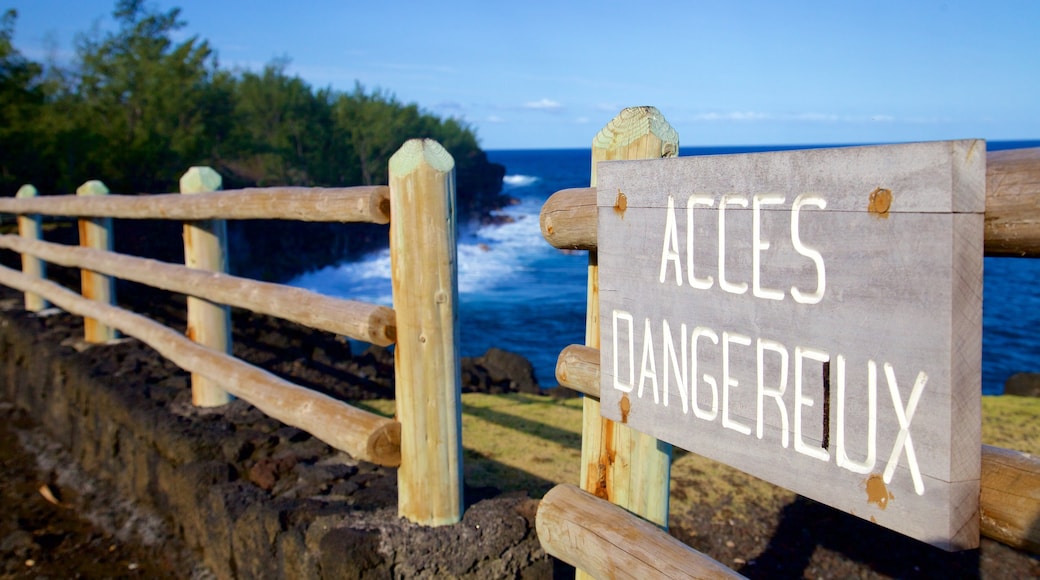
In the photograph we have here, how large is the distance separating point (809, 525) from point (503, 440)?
1938 mm

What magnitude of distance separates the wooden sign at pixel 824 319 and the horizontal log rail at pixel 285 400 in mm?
1250

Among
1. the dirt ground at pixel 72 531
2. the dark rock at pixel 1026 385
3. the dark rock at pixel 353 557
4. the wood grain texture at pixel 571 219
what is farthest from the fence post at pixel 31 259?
the dark rock at pixel 1026 385

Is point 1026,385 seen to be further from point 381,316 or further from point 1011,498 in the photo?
point 1011,498

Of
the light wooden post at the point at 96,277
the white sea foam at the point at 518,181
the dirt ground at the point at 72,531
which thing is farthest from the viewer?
the white sea foam at the point at 518,181

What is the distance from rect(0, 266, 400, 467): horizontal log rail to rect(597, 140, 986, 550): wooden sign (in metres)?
1.25

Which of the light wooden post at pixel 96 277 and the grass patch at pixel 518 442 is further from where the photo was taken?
the light wooden post at pixel 96 277

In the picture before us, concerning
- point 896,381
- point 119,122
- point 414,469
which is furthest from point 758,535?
point 119,122

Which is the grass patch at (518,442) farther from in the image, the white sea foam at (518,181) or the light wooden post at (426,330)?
the white sea foam at (518,181)

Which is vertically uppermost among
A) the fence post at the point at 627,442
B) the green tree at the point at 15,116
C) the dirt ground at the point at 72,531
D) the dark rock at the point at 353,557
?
the green tree at the point at 15,116

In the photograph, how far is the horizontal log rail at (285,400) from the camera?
2.78 m

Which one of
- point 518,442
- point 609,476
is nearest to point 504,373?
point 518,442

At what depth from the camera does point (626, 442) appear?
211 centimetres

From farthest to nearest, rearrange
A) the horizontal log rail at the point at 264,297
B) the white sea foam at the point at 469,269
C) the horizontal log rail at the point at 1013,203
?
1. the white sea foam at the point at 469,269
2. the horizontal log rail at the point at 264,297
3. the horizontal log rail at the point at 1013,203

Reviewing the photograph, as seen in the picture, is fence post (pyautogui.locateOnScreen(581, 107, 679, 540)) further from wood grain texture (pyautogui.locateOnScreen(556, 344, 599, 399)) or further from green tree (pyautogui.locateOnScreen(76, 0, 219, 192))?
green tree (pyautogui.locateOnScreen(76, 0, 219, 192))
